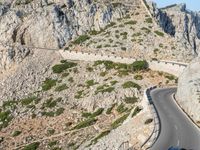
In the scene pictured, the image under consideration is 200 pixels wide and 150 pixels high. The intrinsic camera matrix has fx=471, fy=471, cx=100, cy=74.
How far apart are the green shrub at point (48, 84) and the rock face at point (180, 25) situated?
38698 millimetres

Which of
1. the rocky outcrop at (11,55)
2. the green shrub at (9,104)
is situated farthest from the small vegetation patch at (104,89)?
the rocky outcrop at (11,55)

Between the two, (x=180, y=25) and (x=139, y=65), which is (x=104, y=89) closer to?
(x=139, y=65)

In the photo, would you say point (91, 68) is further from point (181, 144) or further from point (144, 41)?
point (181, 144)

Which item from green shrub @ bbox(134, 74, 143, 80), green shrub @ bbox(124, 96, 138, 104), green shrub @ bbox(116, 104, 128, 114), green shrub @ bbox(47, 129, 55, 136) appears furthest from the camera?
green shrub @ bbox(134, 74, 143, 80)

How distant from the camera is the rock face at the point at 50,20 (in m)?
111

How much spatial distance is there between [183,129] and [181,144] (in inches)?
225

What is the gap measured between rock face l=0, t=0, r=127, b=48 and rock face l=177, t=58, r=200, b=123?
53.4m

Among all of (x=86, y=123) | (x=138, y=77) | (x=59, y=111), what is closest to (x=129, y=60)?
(x=138, y=77)

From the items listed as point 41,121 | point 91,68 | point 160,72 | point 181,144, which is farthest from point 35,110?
point 181,144

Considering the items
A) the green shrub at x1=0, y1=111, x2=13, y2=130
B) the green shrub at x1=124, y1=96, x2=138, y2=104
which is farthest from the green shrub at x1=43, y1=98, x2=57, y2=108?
the green shrub at x1=124, y1=96, x2=138, y2=104

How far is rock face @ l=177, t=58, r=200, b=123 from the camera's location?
176ft

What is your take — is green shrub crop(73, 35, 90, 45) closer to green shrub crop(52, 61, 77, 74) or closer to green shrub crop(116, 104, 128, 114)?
green shrub crop(52, 61, 77, 74)

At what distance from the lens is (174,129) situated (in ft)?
156

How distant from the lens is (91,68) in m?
96.0
